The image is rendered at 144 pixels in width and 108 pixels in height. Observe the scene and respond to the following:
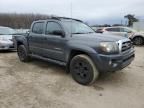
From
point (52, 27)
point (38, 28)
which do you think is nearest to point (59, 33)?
point (52, 27)

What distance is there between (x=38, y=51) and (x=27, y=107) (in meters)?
3.07

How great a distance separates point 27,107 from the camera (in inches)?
157

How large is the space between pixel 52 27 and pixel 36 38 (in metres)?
0.89

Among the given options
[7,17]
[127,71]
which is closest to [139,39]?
[127,71]

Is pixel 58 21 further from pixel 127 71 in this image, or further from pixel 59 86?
pixel 127 71

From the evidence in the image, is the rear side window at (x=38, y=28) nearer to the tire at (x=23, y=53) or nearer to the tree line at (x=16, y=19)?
the tire at (x=23, y=53)

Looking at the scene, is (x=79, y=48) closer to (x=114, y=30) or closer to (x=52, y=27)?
(x=52, y=27)

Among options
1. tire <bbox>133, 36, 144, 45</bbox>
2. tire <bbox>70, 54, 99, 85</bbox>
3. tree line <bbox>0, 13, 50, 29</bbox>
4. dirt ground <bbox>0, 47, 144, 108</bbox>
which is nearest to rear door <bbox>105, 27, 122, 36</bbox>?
tire <bbox>133, 36, 144, 45</bbox>

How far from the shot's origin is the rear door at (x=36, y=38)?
6.65 m

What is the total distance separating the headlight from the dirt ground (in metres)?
1.00

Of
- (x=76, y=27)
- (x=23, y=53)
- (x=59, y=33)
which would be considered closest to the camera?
(x=59, y=33)

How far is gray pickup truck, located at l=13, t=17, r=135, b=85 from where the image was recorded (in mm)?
4836

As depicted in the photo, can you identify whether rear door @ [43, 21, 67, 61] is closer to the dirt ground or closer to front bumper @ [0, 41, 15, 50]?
the dirt ground

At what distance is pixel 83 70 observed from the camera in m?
5.25
